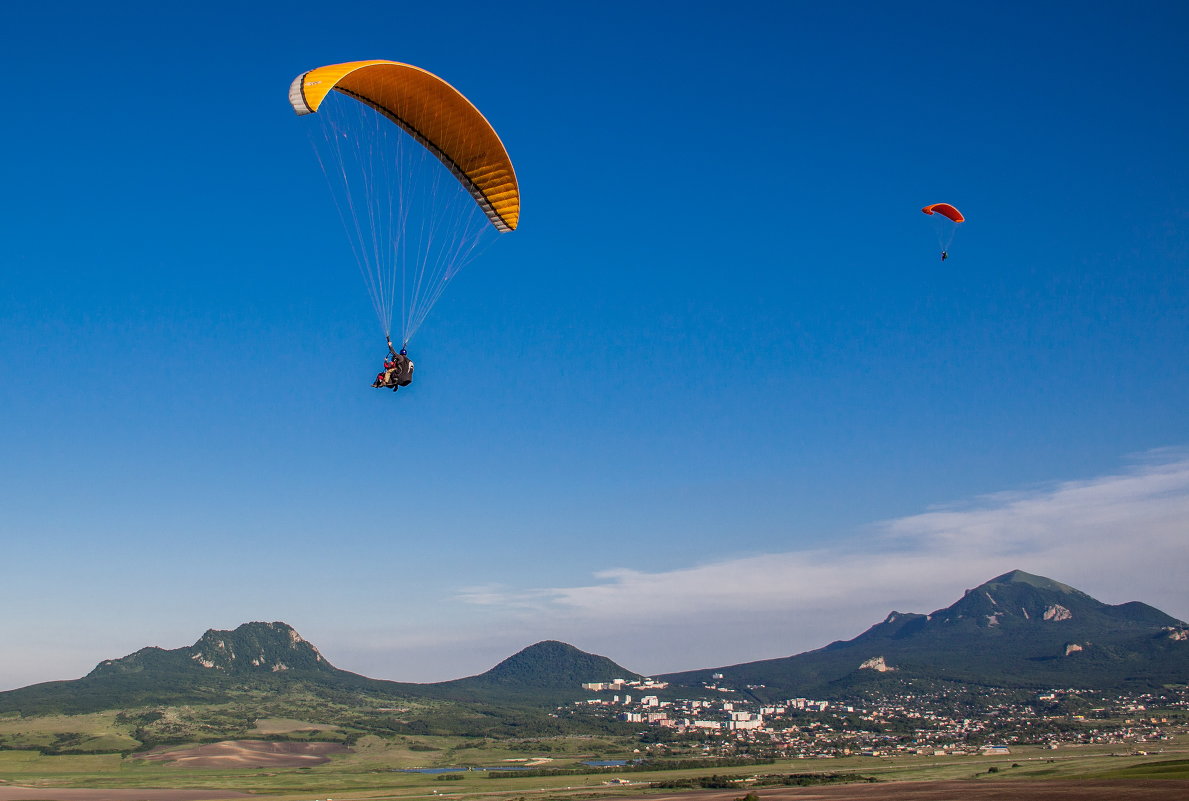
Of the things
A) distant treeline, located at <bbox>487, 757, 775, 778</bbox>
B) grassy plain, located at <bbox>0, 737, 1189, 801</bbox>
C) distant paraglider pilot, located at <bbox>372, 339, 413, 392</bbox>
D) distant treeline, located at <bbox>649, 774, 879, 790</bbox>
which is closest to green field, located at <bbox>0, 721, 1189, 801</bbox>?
grassy plain, located at <bbox>0, 737, 1189, 801</bbox>

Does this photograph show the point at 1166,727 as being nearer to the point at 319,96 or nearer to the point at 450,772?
the point at 450,772

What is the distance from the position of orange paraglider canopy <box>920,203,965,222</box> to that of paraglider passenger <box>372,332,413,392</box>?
26.0m

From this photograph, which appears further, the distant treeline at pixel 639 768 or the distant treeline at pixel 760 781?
the distant treeline at pixel 639 768

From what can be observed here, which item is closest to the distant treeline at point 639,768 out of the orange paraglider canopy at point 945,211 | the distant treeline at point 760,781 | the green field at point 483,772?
the green field at point 483,772

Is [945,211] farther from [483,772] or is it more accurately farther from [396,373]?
[483,772]

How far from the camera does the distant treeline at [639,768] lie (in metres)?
129

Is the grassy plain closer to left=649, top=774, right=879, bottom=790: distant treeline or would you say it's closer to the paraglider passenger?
left=649, top=774, right=879, bottom=790: distant treeline

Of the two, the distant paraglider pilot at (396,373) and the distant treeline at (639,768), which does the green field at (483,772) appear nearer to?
the distant treeline at (639,768)

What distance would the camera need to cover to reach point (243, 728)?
194 meters

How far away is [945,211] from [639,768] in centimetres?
11207

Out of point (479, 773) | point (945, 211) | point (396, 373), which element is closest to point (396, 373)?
point (396, 373)

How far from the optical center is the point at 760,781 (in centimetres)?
10056

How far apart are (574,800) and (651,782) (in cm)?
2399

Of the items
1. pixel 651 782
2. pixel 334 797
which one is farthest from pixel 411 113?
pixel 651 782
